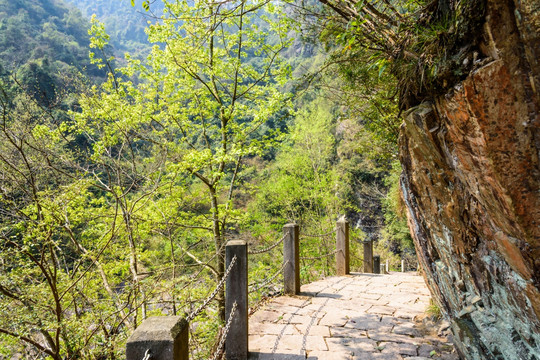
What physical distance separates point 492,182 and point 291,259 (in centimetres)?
337

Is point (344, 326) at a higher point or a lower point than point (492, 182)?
lower

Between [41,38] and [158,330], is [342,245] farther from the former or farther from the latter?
[41,38]

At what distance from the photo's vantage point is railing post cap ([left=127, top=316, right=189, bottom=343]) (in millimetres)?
1379

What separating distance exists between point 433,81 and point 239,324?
2676 millimetres

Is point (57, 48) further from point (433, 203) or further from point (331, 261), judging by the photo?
point (433, 203)

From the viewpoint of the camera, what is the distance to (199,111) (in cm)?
716

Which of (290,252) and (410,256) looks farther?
(410,256)

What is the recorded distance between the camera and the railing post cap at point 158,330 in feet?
4.52

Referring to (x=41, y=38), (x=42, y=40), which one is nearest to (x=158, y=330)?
(x=42, y=40)

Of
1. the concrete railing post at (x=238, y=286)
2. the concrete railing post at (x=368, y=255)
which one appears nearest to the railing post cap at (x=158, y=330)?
the concrete railing post at (x=238, y=286)

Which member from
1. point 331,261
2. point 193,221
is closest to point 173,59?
point 193,221

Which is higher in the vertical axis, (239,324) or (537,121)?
(537,121)

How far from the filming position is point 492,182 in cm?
162

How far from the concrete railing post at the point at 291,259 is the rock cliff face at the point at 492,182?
2358mm
